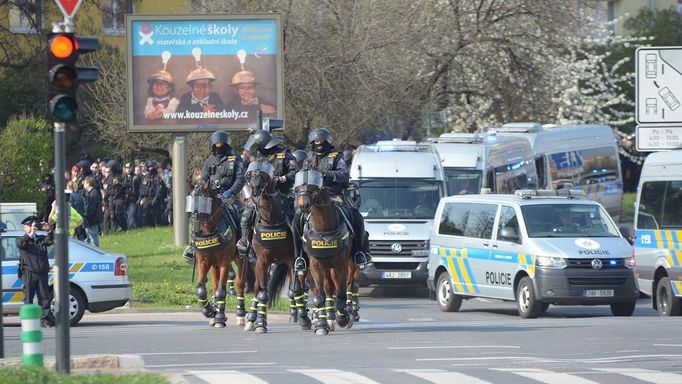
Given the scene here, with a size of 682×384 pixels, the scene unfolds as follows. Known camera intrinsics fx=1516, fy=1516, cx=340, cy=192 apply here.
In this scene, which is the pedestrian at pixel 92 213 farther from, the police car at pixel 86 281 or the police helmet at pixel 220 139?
the police helmet at pixel 220 139

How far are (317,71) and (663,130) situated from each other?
16.3 m

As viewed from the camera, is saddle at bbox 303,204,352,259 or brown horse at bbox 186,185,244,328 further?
brown horse at bbox 186,185,244,328

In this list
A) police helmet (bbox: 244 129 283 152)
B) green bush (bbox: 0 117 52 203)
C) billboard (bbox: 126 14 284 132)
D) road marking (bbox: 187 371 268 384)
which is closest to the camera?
road marking (bbox: 187 371 268 384)

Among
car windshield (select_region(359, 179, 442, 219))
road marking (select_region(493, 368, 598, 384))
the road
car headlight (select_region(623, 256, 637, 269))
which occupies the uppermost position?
car windshield (select_region(359, 179, 442, 219))

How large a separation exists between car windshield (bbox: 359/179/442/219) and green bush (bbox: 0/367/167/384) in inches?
639

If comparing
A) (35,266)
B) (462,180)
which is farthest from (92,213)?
(35,266)

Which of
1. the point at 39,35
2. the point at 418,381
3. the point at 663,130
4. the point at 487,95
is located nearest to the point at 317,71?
the point at 487,95

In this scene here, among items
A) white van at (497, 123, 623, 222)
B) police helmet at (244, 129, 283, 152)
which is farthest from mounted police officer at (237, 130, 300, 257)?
white van at (497, 123, 623, 222)

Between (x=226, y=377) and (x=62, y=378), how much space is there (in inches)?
78.0

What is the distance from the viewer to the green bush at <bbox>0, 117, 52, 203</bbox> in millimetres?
31891

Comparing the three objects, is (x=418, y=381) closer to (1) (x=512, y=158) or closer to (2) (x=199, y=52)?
(2) (x=199, y=52)

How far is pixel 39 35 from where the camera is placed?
4697cm

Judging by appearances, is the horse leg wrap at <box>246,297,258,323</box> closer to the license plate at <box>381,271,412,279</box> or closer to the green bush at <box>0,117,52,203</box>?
the license plate at <box>381,271,412,279</box>

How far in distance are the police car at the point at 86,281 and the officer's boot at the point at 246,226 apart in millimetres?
3252
